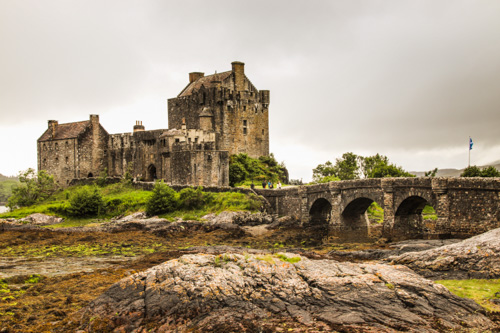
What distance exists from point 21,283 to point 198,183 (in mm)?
26643

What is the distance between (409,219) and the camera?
31.7m

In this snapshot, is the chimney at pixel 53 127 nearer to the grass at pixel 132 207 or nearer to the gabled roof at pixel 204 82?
the grass at pixel 132 207

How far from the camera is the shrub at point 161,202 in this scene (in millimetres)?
40938

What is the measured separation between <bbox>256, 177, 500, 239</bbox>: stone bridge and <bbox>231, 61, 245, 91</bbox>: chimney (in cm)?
1902

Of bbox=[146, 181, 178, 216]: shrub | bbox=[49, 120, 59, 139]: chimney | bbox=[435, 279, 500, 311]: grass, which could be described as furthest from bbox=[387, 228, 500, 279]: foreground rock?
bbox=[49, 120, 59, 139]: chimney

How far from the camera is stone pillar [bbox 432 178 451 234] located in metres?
26.3

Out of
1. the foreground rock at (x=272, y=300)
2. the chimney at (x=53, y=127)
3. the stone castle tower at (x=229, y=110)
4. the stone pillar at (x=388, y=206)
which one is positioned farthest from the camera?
the chimney at (x=53, y=127)

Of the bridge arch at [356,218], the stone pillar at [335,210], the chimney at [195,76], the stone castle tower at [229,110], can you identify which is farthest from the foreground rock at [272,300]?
the chimney at [195,76]

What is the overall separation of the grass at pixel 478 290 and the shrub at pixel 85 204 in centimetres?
3271

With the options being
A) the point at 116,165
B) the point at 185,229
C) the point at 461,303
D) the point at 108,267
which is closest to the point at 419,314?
the point at 461,303

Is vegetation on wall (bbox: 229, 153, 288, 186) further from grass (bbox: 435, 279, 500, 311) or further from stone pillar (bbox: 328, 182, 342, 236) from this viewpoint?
grass (bbox: 435, 279, 500, 311)

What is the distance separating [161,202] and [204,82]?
→ 22577 millimetres

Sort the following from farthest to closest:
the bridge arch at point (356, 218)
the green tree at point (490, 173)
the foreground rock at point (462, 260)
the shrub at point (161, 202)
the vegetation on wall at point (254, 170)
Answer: the vegetation on wall at point (254, 170), the green tree at point (490, 173), the shrub at point (161, 202), the bridge arch at point (356, 218), the foreground rock at point (462, 260)

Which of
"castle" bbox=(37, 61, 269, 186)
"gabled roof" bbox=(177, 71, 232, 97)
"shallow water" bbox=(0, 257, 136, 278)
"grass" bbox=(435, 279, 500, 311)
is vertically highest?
"gabled roof" bbox=(177, 71, 232, 97)
